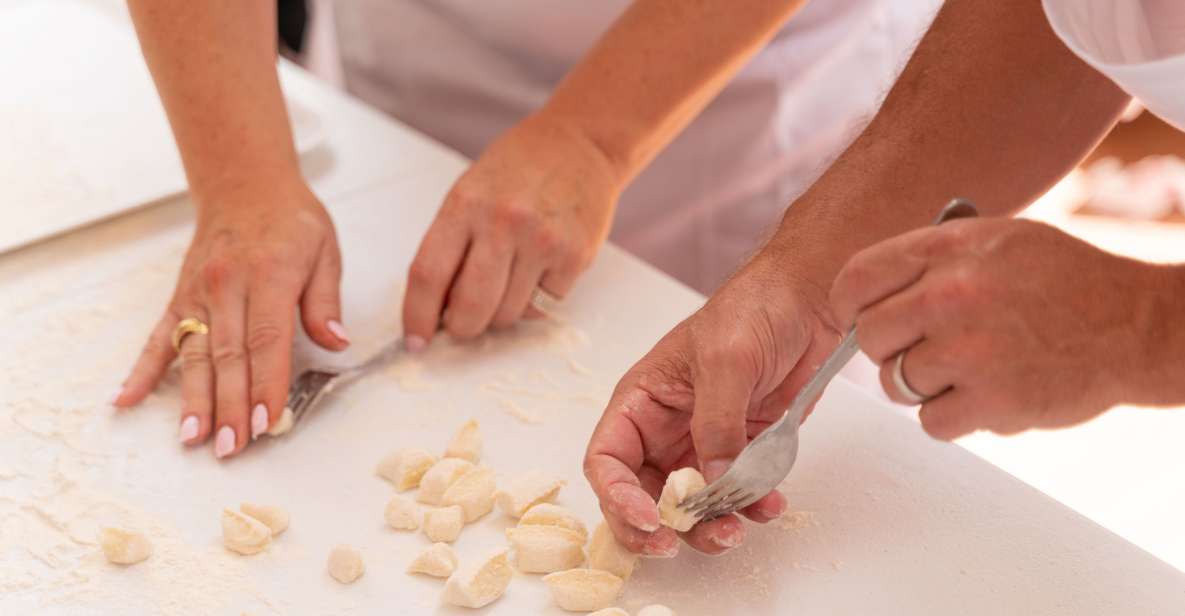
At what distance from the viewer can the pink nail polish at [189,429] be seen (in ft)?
3.74

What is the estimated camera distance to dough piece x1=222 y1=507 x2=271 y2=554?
1010mm

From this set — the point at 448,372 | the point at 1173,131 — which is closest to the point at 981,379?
the point at 448,372

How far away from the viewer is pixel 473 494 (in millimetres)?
1050

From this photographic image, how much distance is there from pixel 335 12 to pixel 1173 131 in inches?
93.0

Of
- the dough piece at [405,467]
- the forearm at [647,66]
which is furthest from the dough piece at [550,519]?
the forearm at [647,66]

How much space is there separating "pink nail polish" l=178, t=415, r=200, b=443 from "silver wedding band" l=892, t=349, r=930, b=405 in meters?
0.66

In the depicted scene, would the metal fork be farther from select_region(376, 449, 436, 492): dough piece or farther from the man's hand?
select_region(376, 449, 436, 492): dough piece

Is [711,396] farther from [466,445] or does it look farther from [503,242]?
[503,242]

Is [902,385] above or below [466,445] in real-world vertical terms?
above

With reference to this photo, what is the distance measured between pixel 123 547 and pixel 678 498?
18.0 inches

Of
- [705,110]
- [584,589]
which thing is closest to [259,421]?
[584,589]

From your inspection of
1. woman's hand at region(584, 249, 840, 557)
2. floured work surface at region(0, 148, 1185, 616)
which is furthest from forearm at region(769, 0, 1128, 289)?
floured work surface at region(0, 148, 1185, 616)

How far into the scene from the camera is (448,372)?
1251 mm

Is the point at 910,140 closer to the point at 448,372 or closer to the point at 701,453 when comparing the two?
the point at 701,453
